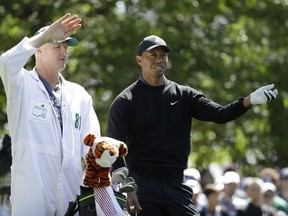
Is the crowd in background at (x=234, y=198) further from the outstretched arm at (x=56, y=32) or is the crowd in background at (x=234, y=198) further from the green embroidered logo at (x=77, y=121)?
the outstretched arm at (x=56, y=32)

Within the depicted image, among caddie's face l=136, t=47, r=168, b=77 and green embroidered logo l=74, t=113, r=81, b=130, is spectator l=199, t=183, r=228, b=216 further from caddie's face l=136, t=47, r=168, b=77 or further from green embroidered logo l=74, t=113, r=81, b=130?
green embroidered logo l=74, t=113, r=81, b=130

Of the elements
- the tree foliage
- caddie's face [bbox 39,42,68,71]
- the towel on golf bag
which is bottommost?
the towel on golf bag

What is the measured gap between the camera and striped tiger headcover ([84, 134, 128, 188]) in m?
8.28

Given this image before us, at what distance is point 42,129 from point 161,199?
137 cm

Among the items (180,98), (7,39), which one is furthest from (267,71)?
(180,98)

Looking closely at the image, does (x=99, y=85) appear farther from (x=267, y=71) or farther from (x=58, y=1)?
(x=267, y=71)

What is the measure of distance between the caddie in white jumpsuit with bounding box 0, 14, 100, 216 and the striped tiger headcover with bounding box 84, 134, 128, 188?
1.07 feet

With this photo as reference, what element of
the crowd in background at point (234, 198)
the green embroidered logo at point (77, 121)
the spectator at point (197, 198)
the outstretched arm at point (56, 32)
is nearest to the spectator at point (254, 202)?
the crowd in background at point (234, 198)

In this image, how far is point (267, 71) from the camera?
24.6 m

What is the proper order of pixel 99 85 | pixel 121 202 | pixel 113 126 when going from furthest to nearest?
pixel 99 85, pixel 113 126, pixel 121 202

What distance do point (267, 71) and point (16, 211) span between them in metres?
16.5

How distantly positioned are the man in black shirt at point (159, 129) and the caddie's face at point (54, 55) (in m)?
0.83

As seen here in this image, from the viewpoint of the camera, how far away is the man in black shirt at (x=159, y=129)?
9.38 metres

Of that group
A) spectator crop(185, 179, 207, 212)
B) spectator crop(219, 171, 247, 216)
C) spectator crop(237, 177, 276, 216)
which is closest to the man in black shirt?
spectator crop(185, 179, 207, 212)
